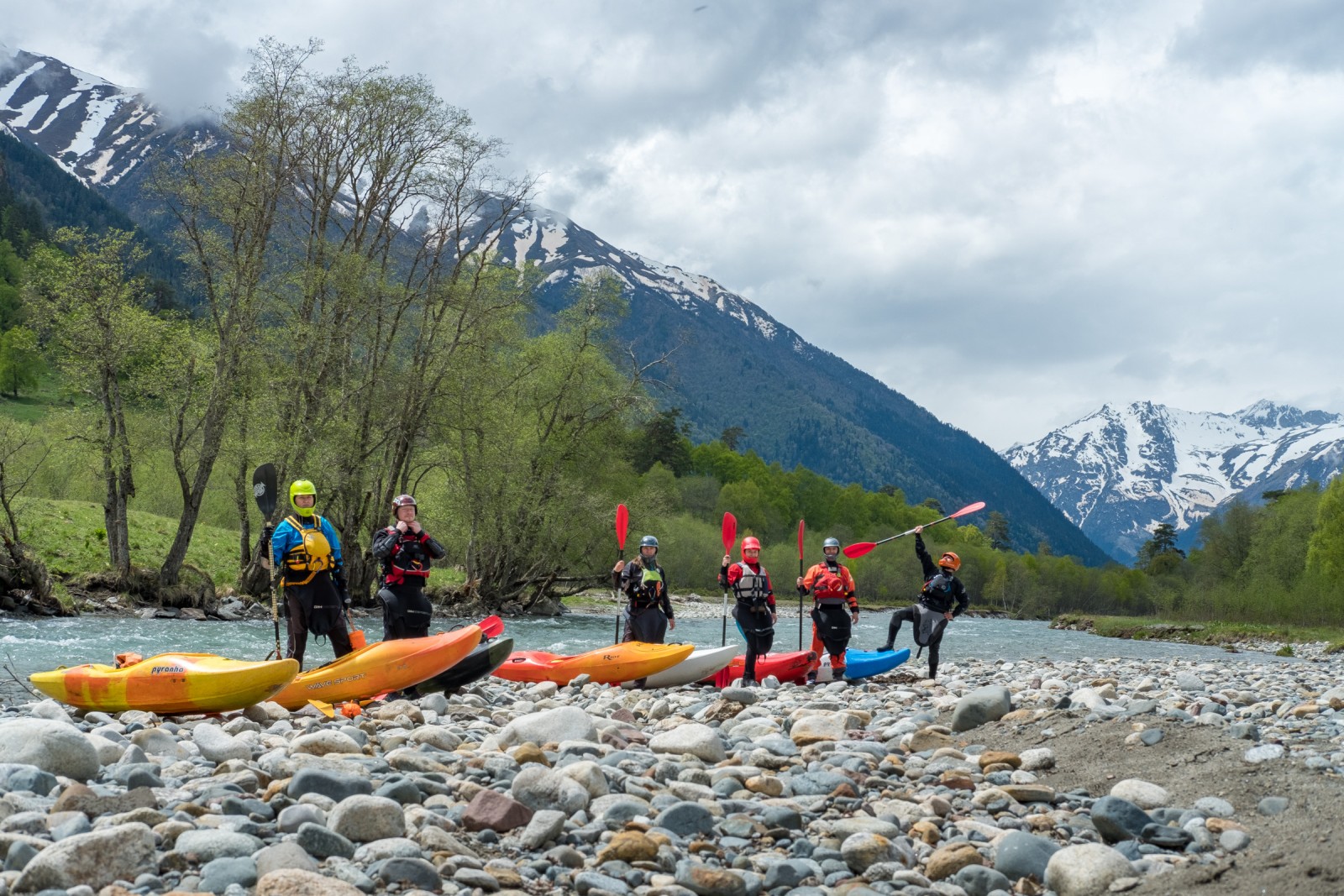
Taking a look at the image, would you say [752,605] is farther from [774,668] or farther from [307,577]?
[307,577]

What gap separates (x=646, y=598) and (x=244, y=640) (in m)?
9.81

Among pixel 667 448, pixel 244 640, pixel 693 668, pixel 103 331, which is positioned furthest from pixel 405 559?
pixel 667 448

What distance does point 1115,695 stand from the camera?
10148 mm

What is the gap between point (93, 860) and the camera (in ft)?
12.6

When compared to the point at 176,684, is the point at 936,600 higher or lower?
higher

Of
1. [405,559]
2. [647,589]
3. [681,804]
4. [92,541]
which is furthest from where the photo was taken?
[92,541]

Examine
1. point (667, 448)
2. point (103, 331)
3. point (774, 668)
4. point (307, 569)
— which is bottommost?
point (774, 668)

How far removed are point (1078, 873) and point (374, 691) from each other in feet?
22.5

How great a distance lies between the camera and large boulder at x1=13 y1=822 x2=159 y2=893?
3.70 meters

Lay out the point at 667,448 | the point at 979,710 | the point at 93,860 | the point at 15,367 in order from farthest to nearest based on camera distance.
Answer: the point at 667,448 → the point at 15,367 → the point at 979,710 → the point at 93,860

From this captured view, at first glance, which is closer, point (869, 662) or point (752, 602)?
point (752, 602)

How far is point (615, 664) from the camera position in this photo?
1205 cm

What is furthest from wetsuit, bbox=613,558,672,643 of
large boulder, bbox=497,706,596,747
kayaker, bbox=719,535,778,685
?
large boulder, bbox=497,706,596,747

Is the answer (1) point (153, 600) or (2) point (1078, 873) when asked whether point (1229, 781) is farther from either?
(1) point (153, 600)
